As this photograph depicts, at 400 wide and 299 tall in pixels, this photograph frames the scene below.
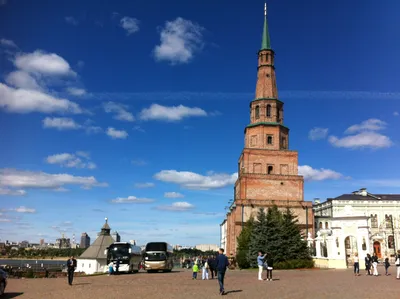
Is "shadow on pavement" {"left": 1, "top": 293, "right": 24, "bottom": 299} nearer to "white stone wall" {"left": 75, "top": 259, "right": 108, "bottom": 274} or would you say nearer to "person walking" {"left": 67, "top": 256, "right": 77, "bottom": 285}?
"person walking" {"left": 67, "top": 256, "right": 77, "bottom": 285}

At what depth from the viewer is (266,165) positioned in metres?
51.8

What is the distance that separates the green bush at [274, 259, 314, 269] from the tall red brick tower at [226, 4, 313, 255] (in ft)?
49.8

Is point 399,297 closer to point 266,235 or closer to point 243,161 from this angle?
point 266,235

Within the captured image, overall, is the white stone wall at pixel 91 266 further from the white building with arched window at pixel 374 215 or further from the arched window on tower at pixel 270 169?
the white building with arched window at pixel 374 215

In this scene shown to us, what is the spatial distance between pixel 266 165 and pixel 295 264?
1985 centimetres

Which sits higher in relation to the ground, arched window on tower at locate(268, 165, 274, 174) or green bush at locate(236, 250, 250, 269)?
arched window on tower at locate(268, 165, 274, 174)

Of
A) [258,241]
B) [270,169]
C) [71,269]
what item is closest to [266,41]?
[270,169]

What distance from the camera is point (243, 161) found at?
5212cm

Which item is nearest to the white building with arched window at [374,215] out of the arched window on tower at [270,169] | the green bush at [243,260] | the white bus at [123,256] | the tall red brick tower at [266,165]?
the tall red brick tower at [266,165]

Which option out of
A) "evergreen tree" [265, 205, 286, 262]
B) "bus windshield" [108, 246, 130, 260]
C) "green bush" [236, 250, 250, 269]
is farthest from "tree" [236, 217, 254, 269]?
"bus windshield" [108, 246, 130, 260]

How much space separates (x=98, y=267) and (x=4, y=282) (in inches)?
1509

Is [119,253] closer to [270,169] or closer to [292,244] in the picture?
[292,244]

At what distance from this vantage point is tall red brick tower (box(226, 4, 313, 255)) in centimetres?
5000

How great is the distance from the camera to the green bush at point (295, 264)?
33.4m
